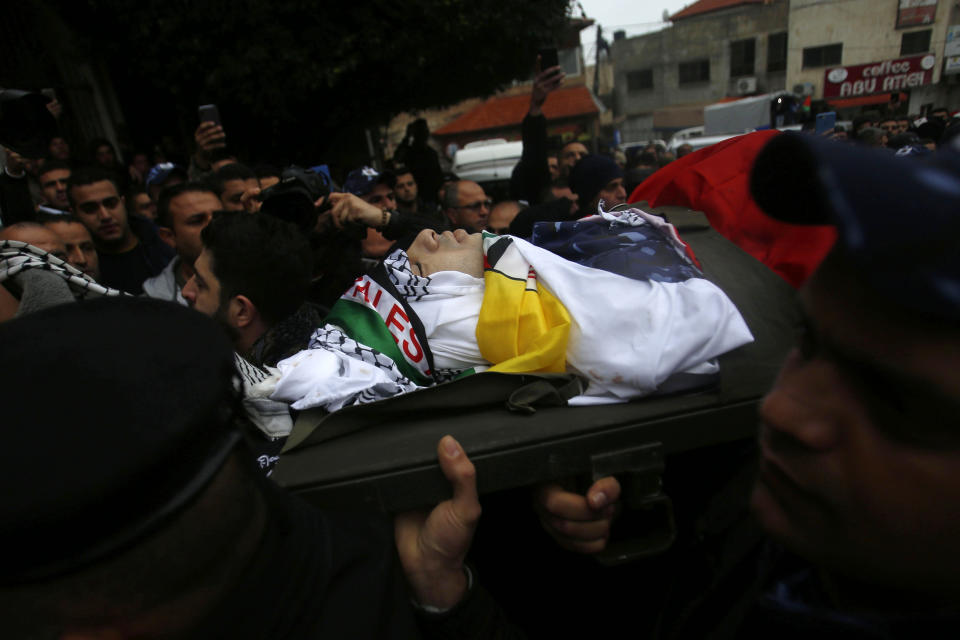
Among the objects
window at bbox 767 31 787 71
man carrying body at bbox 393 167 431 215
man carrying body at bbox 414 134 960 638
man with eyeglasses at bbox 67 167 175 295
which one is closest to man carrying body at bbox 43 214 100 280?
man with eyeglasses at bbox 67 167 175 295

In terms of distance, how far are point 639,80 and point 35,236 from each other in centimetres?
3573

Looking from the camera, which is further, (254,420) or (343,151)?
(343,151)

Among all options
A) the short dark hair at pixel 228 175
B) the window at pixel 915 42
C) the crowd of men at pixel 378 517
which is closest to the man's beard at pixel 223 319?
the crowd of men at pixel 378 517

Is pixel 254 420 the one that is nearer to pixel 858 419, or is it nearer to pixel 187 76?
pixel 858 419

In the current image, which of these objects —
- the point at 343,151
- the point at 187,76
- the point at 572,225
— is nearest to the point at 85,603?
the point at 572,225

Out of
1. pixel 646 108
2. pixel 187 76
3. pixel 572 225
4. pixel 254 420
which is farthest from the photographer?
pixel 646 108

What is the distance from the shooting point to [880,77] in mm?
12328

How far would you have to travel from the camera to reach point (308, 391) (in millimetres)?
1183

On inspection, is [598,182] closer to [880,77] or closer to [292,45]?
[292,45]

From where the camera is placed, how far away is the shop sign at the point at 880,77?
1054 cm

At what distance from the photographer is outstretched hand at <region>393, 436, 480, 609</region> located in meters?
1.00

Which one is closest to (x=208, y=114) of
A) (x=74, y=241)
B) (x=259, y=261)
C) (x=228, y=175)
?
(x=228, y=175)

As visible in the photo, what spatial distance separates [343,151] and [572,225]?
9.77 meters

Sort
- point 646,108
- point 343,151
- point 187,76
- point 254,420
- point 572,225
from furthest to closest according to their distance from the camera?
point 646,108 → point 343,151 → point 187,76 → point 572,225 → point 254,420
